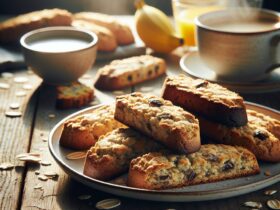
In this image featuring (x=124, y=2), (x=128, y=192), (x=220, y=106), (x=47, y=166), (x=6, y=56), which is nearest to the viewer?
(x=128, y=192)

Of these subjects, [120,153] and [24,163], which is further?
[24,163]

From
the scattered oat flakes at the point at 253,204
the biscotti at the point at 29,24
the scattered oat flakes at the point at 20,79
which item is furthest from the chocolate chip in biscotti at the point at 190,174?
the biscotti at the point at 29,24

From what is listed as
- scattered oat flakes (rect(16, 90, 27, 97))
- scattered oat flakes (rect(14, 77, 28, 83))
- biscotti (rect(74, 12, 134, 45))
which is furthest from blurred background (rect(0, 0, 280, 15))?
scattered oat flakes (rect(16, 90, 27, 97))

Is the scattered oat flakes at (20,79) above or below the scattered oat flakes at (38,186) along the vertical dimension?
below

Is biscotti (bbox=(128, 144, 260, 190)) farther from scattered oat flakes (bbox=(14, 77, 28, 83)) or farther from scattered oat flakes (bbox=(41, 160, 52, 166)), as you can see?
scattered oat flakes (bbox=(14, 77, 28, 83))

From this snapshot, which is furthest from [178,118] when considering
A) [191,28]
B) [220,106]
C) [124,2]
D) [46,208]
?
[124,2]

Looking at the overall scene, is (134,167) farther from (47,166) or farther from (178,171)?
(47,166)

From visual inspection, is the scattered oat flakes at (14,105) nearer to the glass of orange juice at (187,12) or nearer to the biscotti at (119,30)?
the biscotti at (119,30)
